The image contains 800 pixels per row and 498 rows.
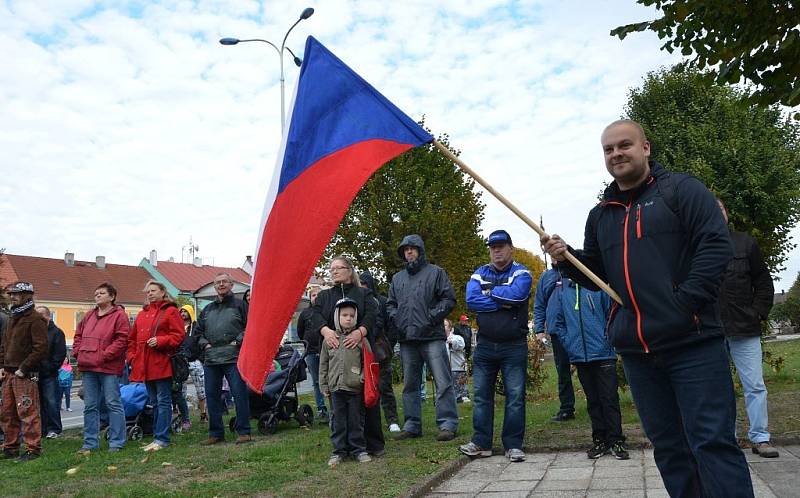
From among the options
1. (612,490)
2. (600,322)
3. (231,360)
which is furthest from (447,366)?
(612,490)

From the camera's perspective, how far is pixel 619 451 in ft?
21.7

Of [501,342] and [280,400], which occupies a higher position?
[501,342]

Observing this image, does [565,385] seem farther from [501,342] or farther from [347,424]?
[347,424]

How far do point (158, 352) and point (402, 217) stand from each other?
26187mm

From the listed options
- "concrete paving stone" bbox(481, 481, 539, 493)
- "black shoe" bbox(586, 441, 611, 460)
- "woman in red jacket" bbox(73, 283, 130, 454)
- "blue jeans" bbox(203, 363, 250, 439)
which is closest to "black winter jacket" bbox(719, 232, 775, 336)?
"black shoe" bbox(586, 441, 611, 460)

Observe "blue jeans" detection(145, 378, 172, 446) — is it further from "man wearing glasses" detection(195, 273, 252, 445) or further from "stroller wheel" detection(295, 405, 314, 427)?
"stroller wheel" detection(295, 405, 314, 427)

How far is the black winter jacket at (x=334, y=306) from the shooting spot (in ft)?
25.5

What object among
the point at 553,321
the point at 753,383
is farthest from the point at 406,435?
the point at 753,383

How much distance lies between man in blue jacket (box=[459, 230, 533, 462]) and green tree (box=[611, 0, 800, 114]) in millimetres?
2610

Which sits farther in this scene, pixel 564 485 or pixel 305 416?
pixel 305 416

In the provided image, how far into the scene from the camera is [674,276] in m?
3.54

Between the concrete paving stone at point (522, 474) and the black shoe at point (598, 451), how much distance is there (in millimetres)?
613

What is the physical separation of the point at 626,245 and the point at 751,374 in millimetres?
3281

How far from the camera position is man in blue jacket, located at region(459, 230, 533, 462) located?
703 centimetres
